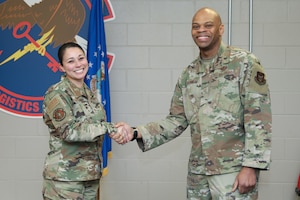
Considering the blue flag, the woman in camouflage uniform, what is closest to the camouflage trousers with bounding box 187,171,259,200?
the woman in camouflage uniform

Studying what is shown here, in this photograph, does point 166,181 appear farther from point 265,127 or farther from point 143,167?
point 265,127

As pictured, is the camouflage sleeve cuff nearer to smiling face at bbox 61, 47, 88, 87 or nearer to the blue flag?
smiling face at bbox 61, 47, 88, 87

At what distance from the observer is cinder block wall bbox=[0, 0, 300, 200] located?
357 cm

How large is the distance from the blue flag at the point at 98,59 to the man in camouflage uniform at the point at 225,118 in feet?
3.64

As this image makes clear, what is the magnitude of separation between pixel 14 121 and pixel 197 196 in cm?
201

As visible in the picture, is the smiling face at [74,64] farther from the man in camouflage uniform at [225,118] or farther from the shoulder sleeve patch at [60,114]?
the man in camouflage uniform at [225,118]

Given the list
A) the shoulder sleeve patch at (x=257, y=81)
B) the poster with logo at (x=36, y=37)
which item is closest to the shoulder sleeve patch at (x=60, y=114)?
the shoulder sleeve patch at (x=257, y=81)

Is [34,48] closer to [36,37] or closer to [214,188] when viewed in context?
[36,37]

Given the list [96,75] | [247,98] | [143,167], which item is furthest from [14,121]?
[247,98]

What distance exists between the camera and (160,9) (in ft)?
11.8

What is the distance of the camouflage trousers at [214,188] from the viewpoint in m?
2.23

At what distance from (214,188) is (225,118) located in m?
0.37

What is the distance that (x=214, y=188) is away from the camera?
2.28 m

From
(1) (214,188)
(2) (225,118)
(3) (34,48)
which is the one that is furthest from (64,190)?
(3) (34,48)
